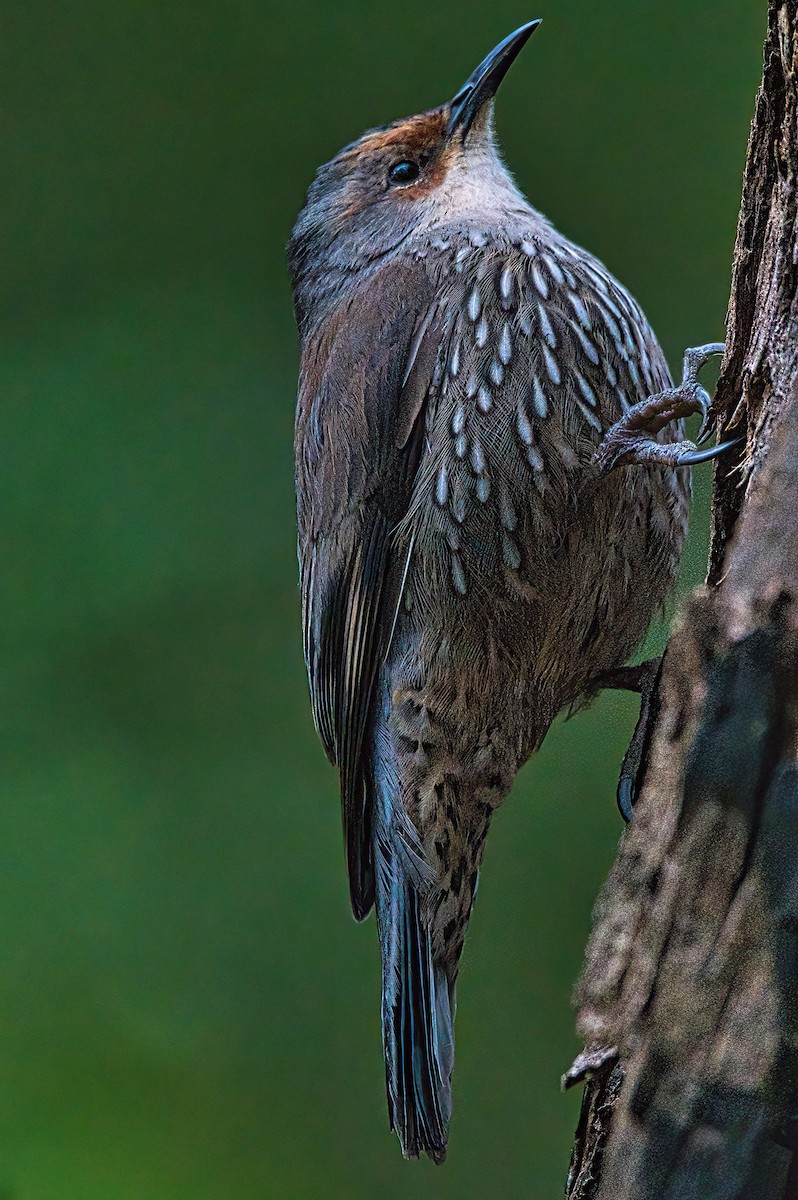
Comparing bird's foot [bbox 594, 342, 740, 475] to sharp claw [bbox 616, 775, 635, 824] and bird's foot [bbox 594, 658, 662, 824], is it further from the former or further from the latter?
sharp claw [bbox 616, 775, 635, 824]

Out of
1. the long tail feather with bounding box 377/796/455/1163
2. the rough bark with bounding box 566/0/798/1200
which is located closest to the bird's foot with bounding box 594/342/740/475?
the rough bark with bounding box 566/0/798/1200

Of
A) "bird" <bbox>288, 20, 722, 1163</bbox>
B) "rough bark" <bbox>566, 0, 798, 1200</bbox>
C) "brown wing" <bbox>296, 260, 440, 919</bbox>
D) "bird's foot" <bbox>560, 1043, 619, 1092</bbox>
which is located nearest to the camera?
"rough bark" <bbox>566, 0, 798, 1200</bbox>

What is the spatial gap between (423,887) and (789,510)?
129cm

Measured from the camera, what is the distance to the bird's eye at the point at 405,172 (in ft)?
9.18

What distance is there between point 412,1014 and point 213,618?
1487 millimetres

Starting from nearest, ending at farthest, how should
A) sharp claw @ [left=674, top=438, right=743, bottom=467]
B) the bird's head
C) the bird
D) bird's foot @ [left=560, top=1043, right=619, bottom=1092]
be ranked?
bird's foot @ [left=560, top=1043, right=619, bottom=1092], sharp claw @ [left=674, top=438, right=743, bottom=467], the bird, the bird's head

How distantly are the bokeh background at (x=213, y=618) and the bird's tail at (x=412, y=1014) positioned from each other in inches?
16.4

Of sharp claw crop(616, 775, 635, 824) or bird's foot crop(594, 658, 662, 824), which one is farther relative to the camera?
sharp claw crop(616, 775, 635, 824)

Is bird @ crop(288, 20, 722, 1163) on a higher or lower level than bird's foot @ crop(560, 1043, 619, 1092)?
higher

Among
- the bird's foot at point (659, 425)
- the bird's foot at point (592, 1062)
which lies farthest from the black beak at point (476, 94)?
the bird's foot at point (592, 1062)

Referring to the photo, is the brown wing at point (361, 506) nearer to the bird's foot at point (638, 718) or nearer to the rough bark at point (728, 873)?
the bird's foot at point (638, 718)

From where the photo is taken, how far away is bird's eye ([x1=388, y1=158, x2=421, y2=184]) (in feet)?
9.18

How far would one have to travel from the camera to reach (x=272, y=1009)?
9.96ft

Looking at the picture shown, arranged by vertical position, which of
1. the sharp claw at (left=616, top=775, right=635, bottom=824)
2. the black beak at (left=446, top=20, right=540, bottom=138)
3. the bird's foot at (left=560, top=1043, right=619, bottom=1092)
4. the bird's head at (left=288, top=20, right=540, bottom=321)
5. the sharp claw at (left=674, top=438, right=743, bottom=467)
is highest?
the black beak at (left=446, top=20, right=540, bottom=138)
